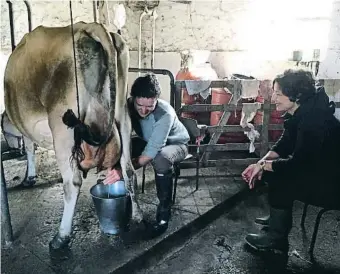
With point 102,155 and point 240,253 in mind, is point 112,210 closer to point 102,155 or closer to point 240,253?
point 102,155

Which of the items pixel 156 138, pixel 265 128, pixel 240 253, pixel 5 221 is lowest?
pixel 240 253

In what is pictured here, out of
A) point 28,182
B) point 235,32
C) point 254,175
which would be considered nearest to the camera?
point 254,175

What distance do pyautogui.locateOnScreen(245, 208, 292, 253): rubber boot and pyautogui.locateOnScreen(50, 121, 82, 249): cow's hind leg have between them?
1.38 meters

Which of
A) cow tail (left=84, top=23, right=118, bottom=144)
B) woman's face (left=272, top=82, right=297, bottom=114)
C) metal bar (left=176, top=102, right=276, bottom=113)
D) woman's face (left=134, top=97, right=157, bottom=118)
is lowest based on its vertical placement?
metal bar (left=176, top=102, right=276, bottom=113)

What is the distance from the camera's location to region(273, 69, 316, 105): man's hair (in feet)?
8.33

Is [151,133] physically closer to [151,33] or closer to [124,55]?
[124,55]

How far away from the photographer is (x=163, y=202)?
295 centimetres

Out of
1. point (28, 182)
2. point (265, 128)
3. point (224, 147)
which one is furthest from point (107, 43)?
point (265, 128)

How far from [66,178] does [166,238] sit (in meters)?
0.90

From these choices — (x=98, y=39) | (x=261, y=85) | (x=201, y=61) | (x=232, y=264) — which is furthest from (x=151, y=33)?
(x=232, y=264)

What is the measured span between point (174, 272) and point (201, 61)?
13.3 ft

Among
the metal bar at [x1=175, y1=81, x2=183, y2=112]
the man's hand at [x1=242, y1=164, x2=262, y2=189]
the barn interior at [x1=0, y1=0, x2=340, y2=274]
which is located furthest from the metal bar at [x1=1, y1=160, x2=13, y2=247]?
the metal bar at [x1=175, y1=81, x2=183, y2=112]

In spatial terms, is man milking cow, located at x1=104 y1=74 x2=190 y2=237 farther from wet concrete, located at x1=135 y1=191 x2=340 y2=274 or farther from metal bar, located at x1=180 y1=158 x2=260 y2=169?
metal bar, located at x1=180 y1=158 x2=260 y2=169

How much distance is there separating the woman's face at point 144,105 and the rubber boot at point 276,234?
1.16 meters
